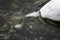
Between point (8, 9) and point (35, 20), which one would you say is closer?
point (35, 20)

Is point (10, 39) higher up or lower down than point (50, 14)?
lower down

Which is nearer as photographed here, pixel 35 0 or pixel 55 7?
pixel 55 7

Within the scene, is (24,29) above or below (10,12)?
Answer: below

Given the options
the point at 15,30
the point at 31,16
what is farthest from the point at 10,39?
the point at 31,16

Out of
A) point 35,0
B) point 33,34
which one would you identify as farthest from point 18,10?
point 33,34

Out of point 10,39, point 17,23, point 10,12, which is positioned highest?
point 10,12

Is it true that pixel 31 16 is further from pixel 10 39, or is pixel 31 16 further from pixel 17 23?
pixel 10 39

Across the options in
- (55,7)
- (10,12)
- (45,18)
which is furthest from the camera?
(10,12)

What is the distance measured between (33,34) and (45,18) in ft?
0.54

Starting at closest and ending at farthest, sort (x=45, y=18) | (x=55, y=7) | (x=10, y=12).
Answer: (x=55, y=7), (x=45, y=18), (x=10, y=12)

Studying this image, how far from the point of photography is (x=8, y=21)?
1.64 metres

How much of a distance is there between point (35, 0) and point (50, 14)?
35 centimetres

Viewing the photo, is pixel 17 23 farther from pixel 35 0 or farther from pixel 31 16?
pixel 35 0

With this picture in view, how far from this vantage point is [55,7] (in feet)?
4.74
